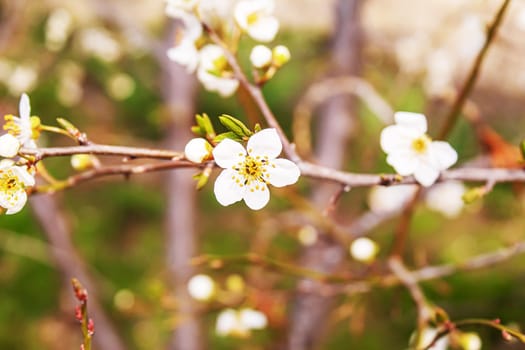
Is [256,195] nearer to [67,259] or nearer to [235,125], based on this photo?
[235,125]

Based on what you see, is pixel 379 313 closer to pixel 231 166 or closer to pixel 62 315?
pixel 62 315

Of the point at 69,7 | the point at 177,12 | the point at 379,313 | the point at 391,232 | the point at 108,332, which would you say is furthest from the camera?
the point at 69,7

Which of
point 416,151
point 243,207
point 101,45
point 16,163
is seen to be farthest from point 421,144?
point 101,45

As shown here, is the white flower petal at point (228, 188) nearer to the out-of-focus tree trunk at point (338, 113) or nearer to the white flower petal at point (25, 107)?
the white flower petal at point (25, 107)

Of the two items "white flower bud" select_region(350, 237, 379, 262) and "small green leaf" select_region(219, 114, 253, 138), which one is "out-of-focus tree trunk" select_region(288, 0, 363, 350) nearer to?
"white flower bud" select_region(350, 237, 379, 262)

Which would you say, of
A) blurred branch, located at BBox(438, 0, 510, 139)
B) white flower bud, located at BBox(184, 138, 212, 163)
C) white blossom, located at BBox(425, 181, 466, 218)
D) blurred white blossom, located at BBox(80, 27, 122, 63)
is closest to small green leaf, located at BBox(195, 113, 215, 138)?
white flower bud, located at BBox(184, 138, 212, 163)

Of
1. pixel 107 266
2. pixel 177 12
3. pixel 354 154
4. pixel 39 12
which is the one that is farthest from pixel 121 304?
pixel 39 12

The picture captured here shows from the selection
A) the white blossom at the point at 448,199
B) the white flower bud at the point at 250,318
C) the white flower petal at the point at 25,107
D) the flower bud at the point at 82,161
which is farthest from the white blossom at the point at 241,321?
the white blossom at the point at 448,199
